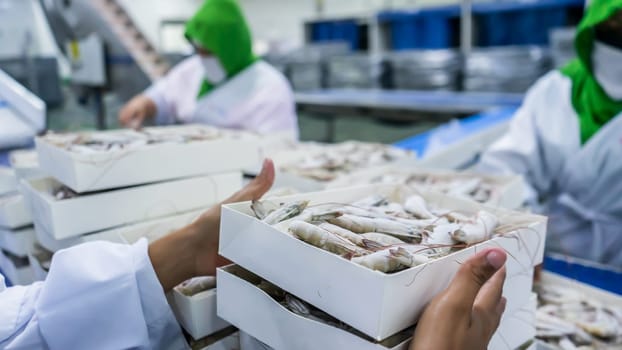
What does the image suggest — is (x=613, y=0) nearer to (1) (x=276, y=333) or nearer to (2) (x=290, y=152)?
(2) (x=290, y=152)

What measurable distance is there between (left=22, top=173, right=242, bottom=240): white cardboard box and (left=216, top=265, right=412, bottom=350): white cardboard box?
0.38m

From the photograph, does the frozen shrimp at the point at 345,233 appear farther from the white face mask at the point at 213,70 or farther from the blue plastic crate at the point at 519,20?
the blue plastic crate at the point at 519,20

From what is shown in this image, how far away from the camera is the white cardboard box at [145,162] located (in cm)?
91

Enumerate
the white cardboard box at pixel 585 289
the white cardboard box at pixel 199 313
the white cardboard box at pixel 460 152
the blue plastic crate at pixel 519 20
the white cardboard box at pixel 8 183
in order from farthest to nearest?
the blue plastic crate at pixel 519 20
the white cardboard box at pixel 460 152
the white cardboard box at pixel 8 183
the white cardboard box at pixel 585 289
the white cardboard box at pixel 199 313

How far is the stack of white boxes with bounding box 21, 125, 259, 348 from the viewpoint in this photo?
92 cm

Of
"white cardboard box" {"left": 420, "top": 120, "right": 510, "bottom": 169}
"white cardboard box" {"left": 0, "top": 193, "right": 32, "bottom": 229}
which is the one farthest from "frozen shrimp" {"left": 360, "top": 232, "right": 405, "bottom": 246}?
"white cardboard box" {"left": 420, "top": 120, "right": 510, "bottom": 169}

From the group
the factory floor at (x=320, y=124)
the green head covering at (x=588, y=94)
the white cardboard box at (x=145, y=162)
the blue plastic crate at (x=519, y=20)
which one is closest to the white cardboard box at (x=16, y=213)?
the white cardboard box at (x=145, y=162)

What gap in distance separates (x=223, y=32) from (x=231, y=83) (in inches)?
9.4

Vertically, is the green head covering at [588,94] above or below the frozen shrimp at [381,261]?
above

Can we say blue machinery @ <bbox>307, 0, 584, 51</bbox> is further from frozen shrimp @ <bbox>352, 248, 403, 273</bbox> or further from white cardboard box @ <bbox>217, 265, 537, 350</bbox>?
frozen shrimp @ <bbox>352, 248, 403, 273</bbox>

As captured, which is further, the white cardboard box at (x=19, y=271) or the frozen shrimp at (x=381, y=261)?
the white cardboard box at (x=19, y=271)

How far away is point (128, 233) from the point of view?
0.97 meters

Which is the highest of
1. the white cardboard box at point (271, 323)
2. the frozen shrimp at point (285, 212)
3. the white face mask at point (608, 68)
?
the white face mask at point (608, 68)

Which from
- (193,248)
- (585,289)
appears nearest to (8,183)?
(193,248)
